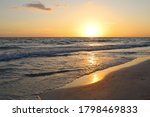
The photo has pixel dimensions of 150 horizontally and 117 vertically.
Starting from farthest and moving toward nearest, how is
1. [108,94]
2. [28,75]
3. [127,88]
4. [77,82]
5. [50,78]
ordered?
[28,75], [50,78], [77,82], [127,88], [108,94]

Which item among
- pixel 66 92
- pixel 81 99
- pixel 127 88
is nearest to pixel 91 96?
pixel 81 99

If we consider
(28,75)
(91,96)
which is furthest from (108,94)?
(28,75)

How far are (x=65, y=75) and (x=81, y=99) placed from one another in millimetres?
3846

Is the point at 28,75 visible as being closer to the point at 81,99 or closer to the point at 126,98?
the point at 81,99

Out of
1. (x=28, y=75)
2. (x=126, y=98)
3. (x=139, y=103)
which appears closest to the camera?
(x=139, y=103)

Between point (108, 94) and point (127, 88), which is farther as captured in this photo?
point (127, 88)

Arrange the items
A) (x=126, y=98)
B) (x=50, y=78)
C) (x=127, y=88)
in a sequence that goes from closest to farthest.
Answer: (x=126, y=98) < (x=127, y=88) < (x=50, y=78)

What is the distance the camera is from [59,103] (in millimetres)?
6574

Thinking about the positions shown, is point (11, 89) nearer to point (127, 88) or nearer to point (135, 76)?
point (127, 88)

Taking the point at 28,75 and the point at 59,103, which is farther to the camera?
the point at 28,75

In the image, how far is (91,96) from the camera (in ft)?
23.7

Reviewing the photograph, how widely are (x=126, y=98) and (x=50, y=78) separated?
4055mm

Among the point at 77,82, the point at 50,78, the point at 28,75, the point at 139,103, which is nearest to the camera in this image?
the point at 139,103

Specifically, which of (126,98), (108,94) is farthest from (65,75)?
(126,98)
